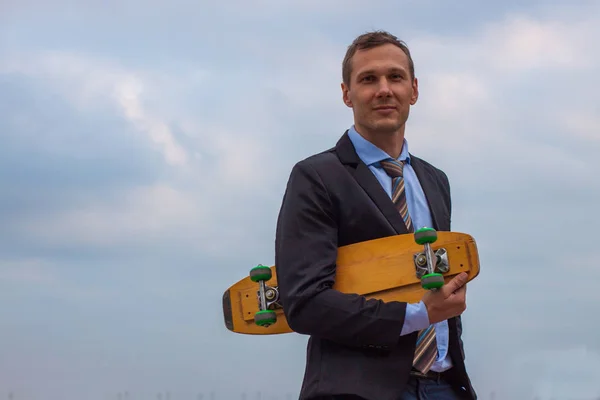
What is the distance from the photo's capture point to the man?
433 centimetres

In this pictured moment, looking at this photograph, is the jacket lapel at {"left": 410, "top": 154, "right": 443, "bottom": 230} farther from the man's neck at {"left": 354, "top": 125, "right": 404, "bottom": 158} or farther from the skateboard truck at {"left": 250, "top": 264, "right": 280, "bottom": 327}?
the skateboard truck at {"left": 250, "top": 264, "right": 280, "bottom": 327}

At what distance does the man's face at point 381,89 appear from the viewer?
15.9ft

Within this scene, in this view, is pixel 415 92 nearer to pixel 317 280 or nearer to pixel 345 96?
pixel 345 96

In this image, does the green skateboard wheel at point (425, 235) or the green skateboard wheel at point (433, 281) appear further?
the green skateboard wheel at point (425, 235)

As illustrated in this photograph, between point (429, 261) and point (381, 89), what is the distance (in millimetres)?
1020

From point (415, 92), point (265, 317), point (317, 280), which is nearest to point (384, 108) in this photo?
point (415, 92)

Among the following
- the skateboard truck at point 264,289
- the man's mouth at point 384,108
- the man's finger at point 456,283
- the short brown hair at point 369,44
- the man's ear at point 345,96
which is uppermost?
the short brown hair at point 369,44

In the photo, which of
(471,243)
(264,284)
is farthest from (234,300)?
(471,243)

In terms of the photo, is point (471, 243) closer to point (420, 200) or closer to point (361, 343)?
point (420, 200)

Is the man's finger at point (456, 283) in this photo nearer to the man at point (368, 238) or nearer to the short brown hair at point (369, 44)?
the man at point (368, 238)

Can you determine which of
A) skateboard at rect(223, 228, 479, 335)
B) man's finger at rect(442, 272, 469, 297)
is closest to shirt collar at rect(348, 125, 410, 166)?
skateboard at rect(223, 228, 479, 335)

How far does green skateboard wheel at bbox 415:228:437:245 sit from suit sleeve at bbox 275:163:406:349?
355 mm

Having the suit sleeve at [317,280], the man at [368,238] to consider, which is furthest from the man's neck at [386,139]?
the suit sleeve at [317,280]

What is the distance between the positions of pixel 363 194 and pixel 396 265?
0.42m
